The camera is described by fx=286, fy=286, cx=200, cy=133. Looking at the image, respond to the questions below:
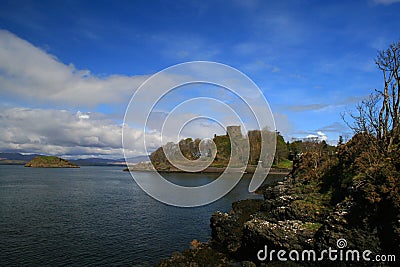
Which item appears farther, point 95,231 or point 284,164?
point 284,164

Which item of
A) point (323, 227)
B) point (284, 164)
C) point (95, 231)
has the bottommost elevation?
point (95, 231)

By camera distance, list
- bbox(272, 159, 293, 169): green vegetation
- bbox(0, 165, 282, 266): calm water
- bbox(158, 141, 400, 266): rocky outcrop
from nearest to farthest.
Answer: bbox(158, 141, 400, 266): rocky outcrop, bbox(0, 165, 282, 266): calm water, bbox(272, 159, 293, 169): green vegetation

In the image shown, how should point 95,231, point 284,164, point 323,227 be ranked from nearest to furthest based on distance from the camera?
point 323,227, point 95,231, point 284,164

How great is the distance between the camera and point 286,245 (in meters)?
20.3

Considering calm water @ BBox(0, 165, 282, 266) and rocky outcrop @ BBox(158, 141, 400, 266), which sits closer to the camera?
rocky outcrop @ BBox(158, 141, 400, 266)

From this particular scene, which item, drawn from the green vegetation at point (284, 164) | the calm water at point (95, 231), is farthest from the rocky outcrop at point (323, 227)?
the green vegetation at point (284, 164)

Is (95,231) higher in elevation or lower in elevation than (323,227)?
lower

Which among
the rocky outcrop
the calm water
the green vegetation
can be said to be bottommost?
the calm water

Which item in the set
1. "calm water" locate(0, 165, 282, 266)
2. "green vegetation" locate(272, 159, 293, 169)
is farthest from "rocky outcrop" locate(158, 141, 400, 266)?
"green vegetation" locate(272, 159, 293, 169)

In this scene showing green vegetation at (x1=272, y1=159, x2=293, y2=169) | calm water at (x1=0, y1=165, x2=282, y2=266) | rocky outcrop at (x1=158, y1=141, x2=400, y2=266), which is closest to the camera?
rocky outcrop at (x1=158, y1=141, x2=400, y2=266)

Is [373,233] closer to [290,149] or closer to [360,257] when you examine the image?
[360,257]

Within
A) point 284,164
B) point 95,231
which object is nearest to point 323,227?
point 95,231

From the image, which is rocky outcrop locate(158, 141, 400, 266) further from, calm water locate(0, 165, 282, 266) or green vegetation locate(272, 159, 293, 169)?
green vegetation locate(272, 159, 293, 169)

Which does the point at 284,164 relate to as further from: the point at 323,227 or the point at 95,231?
the point at 323,227
